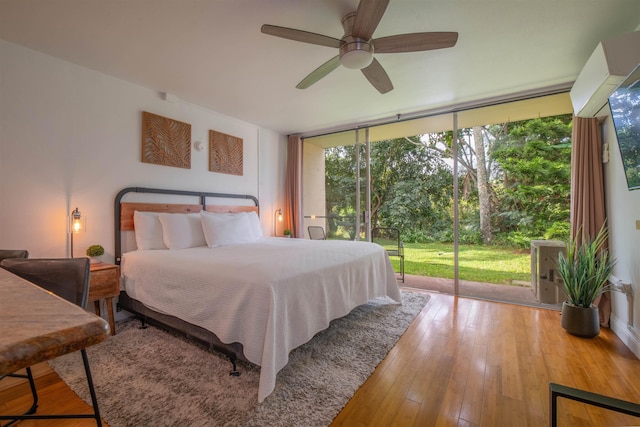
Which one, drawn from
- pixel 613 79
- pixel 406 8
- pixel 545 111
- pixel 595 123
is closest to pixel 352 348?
pixel 406 8

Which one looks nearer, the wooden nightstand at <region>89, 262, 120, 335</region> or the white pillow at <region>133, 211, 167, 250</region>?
the wooden nightstand at <region>89, 262, 120, 335</region>

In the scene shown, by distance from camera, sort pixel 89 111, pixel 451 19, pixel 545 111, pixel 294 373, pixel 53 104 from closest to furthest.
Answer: pixel 294 373 → pixel 451 19 → pixel 53 104 → pixel 89 111 → pixel 545 111

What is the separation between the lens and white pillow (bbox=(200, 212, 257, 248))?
3.17 meters

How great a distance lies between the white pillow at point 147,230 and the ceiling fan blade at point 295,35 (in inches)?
A: 91.1

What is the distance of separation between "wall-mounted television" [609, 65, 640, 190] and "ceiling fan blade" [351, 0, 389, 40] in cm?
164

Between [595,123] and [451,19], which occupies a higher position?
[451,19]

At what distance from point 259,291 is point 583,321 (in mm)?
2934

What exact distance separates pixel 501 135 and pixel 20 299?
620 cm

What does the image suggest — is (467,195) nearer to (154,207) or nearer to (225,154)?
(225,154)

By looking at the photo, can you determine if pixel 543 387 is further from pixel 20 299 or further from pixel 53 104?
pixel 53 104

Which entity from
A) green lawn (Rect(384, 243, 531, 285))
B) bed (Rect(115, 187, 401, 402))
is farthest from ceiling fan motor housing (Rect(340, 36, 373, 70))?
green lawn (Rect(384, 243, 531, 285))

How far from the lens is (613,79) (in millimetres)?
2059

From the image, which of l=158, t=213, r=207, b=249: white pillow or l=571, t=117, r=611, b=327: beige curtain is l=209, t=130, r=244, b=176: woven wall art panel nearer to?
l=158, t=213, r=207, b=249: white pillow

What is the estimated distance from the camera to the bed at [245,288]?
1.74 meters
